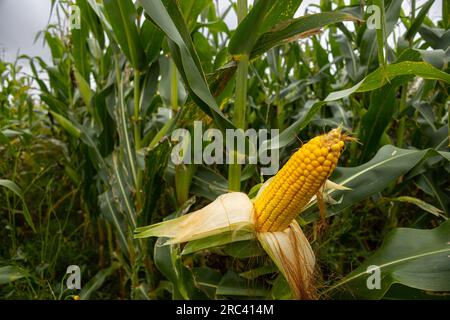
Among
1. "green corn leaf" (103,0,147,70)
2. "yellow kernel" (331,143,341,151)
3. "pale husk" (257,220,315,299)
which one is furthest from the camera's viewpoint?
"green corn leaf" (103,0,147,70)

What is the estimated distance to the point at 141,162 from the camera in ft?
4.50

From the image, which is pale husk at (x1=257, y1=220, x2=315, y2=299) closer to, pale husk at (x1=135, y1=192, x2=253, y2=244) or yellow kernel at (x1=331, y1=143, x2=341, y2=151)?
pale husk at (x1=135, y1=192, x2=253, y2=244)

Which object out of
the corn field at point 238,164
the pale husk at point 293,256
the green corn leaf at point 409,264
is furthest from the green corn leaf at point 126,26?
the green corn leaf at point 409,264

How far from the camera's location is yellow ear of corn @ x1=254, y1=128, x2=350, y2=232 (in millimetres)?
→ 751

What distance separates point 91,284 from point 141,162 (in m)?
0.57

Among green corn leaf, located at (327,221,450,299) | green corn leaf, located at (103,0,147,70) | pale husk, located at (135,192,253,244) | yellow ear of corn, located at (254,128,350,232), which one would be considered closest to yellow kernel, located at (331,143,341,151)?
yellow ear of corn, located at (254,128,350,232)

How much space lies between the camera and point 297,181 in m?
0.79

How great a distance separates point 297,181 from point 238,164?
296mm

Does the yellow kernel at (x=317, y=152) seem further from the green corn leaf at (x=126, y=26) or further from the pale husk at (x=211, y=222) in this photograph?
the green corn leaf at (x=126, y=26)

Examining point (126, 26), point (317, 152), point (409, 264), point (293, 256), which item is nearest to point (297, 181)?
point (317, 152)

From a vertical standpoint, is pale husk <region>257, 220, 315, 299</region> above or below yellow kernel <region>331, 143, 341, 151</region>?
below

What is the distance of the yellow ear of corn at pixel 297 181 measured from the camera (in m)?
0.75
